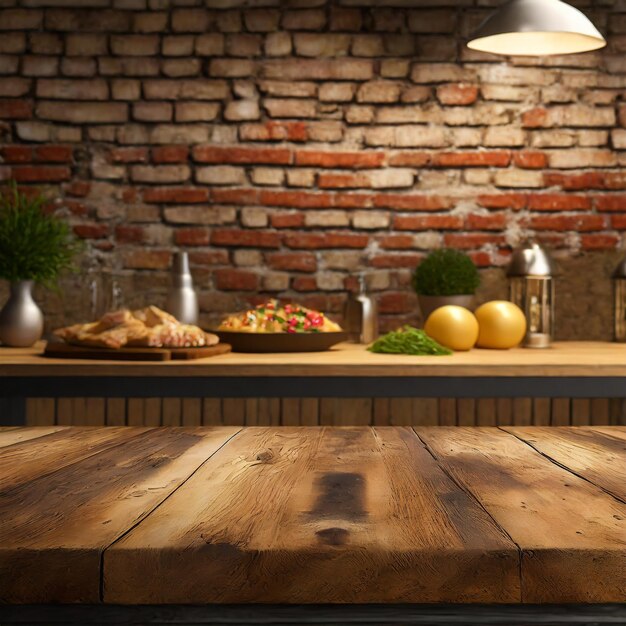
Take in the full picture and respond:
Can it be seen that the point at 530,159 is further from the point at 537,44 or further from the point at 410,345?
the point at 410,345

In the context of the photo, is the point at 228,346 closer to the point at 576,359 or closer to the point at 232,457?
the point at 576,359

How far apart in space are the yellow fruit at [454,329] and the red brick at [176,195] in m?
1.09

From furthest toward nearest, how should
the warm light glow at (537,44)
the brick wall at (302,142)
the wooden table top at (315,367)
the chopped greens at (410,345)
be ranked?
the brick wall at (302,142), the warm light glow at (537,44), the chopped greens at (410,345), the wooden table top at (315,367)

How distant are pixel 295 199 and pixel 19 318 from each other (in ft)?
3.73

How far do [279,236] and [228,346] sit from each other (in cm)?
78

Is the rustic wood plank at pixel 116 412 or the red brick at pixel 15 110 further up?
the red brick at pixel 15 110

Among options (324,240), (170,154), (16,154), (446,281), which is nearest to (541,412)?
(446,281)

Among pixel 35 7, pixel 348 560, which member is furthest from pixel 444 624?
pixel 35 7

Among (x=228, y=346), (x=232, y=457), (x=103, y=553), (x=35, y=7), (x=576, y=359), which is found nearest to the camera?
(x=103, y=553)

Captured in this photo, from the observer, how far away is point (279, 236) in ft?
10.9

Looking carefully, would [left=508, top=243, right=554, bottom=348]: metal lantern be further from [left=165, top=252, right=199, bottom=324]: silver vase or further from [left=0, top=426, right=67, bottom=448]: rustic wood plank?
[left=0, top=426, right=67, bottom=448]: rustic wood plank

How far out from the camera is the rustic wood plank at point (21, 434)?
3.91ft

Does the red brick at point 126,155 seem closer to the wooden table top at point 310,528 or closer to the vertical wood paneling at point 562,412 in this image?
the vertical wood paneling at point 562,412

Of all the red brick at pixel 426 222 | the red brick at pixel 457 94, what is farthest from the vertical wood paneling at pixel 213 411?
the red brick at pixel 457 94
